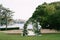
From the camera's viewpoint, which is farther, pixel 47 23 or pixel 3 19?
pixel 3 19

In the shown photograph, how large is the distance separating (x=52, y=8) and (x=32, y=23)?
6688 mm

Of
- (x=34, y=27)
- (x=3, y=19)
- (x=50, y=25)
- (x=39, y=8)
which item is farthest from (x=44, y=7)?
(x=3, y=19)

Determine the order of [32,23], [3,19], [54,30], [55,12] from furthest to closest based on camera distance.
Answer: [3,19] → [54,30] → [55,12] → [32,23]

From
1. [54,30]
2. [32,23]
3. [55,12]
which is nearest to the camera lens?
[32,23]

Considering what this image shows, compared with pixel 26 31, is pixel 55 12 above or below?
above

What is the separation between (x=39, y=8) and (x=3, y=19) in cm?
1935

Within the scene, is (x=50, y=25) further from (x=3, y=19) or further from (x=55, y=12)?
(x=3, y=19)

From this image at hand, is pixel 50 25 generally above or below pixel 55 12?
below

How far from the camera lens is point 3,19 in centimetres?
5012

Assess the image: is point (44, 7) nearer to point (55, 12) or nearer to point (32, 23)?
point (55, 12)

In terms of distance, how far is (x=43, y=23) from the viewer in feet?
108

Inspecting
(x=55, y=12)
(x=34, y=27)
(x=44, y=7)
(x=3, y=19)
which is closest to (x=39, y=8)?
(x=44, y=7)

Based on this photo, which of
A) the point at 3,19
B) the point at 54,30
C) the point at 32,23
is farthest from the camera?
the point at 3,19

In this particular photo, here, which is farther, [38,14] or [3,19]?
[3,19]
